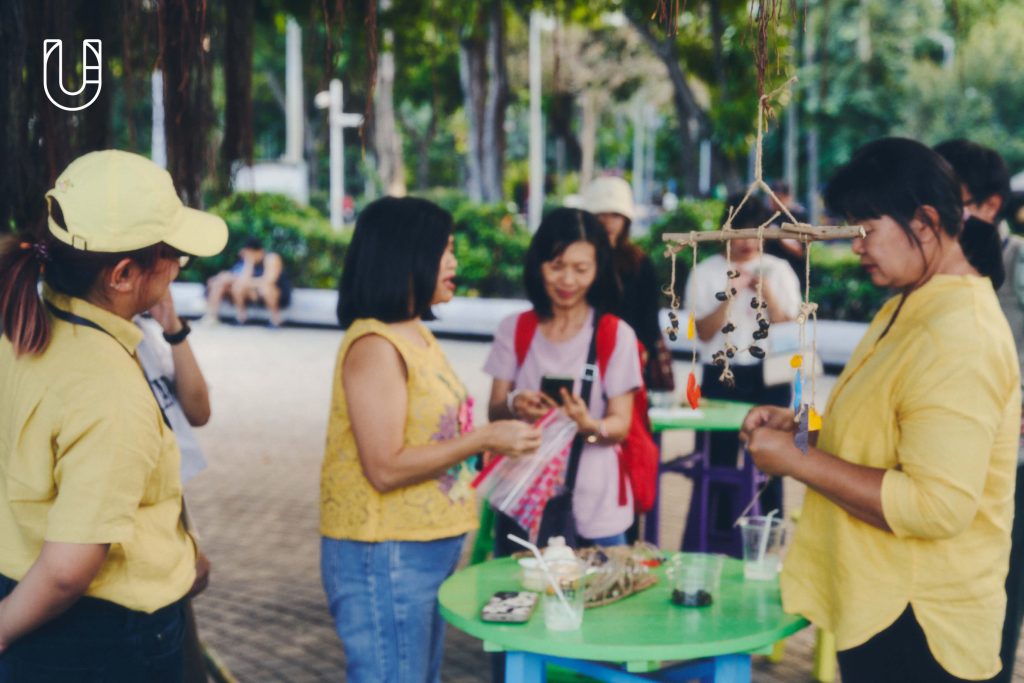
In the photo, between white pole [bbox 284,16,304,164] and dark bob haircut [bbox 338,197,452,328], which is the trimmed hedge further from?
dark bob haircut [bbox 338,197,452,328]

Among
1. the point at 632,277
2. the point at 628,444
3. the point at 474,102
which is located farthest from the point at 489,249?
the point at 628,444

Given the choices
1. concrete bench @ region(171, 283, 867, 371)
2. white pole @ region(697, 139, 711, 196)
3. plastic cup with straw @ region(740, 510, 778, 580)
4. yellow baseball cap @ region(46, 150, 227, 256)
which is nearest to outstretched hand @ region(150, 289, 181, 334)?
yellow baseball cap @ region(46, 150, 227, 256)

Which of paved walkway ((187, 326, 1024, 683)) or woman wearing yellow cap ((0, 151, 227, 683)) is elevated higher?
woman wearing yellow cap ((0, 151, 227, 683))

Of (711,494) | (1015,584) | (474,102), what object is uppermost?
(474,102)

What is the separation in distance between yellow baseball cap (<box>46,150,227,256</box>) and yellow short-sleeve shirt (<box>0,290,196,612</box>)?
14cm

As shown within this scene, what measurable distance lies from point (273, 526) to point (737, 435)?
3.04 metres

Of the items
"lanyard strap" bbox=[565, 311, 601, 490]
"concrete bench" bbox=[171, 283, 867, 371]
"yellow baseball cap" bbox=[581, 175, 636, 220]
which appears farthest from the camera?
"concrete bench" bbox=[171, 283, 867, 371]

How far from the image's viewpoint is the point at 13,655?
1.91 m

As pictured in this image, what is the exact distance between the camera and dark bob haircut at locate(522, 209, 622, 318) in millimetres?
3334

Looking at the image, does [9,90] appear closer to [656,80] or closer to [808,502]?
[808,502]

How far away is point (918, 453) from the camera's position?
6.68 feet

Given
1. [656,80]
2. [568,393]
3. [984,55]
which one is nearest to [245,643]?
[568,393]

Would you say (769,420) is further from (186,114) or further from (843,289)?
(843,289)

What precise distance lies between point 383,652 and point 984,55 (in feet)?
108
